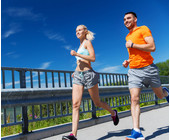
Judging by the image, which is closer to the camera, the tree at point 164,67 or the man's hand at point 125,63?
the man's hand at point 125,63

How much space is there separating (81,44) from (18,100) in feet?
5.19

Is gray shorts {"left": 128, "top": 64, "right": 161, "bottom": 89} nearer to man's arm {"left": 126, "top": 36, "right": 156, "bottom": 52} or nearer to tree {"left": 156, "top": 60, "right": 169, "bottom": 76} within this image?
man's arm {"left": 126, "top": 36, "right": 156, "bottom": 52}

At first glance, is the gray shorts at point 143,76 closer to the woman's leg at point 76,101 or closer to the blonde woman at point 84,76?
the blonde woman at point 84,76

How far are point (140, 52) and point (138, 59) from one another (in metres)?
0.13

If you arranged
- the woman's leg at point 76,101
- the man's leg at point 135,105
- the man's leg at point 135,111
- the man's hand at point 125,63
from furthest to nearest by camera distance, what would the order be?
the man's hand at point 125,63
the woman's leg at point 76,101
the man's leg at point 135,105
the man's leg at point 135,111

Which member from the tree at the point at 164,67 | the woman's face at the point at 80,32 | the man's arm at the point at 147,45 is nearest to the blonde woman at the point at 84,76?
the woman's face at the point at 80,32

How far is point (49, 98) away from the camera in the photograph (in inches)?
189

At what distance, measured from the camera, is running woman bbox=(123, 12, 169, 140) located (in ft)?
12.5

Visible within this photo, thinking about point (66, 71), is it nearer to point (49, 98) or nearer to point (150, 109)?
point (49, 98)

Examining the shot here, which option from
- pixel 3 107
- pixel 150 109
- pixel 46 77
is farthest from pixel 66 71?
pixel 150 109

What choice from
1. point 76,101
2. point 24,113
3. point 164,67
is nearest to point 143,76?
point 76,101

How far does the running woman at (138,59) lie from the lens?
150 inches

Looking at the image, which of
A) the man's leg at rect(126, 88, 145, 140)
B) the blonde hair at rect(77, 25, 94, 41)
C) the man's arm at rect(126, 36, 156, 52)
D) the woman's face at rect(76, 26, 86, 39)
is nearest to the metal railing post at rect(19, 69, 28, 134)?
the woman's face at rect(76, 26, 86, 39)

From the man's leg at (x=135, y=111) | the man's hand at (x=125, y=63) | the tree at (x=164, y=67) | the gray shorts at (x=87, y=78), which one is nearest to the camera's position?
the man's leg at (x=135, y=111)
